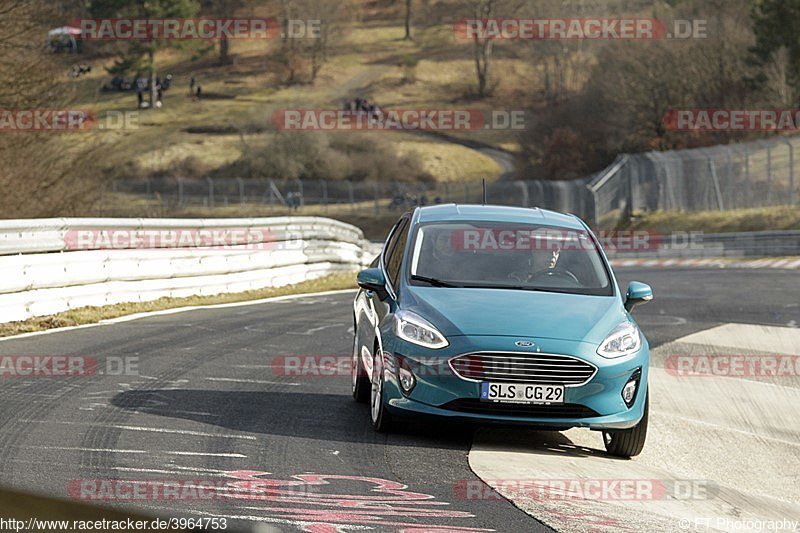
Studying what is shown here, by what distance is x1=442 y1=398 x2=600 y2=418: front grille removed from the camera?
25.4 ft

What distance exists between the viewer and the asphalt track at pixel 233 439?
19.9 feet

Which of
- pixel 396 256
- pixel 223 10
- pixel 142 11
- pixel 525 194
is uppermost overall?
pixel 223 10

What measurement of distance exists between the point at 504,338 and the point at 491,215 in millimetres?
2050

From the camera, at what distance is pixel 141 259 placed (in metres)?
16.8

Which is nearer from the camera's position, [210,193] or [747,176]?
[747,176]

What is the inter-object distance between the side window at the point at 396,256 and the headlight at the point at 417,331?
2.36 ft

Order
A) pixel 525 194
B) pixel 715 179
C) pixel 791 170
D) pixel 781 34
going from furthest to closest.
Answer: pixel 781 34 → pixel 525 194 → pixel 715 179 → pixel 791 170

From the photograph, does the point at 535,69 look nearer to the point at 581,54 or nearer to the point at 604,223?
the point at 581,54

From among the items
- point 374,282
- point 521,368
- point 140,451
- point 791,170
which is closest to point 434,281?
point 374,282

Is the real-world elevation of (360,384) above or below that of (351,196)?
above

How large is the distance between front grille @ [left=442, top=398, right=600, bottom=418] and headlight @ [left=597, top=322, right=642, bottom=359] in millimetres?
423

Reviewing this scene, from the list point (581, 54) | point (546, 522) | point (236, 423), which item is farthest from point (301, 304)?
point (581, 54)

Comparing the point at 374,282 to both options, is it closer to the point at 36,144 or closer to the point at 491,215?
the point at 491,215

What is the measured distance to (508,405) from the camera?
304 inches
